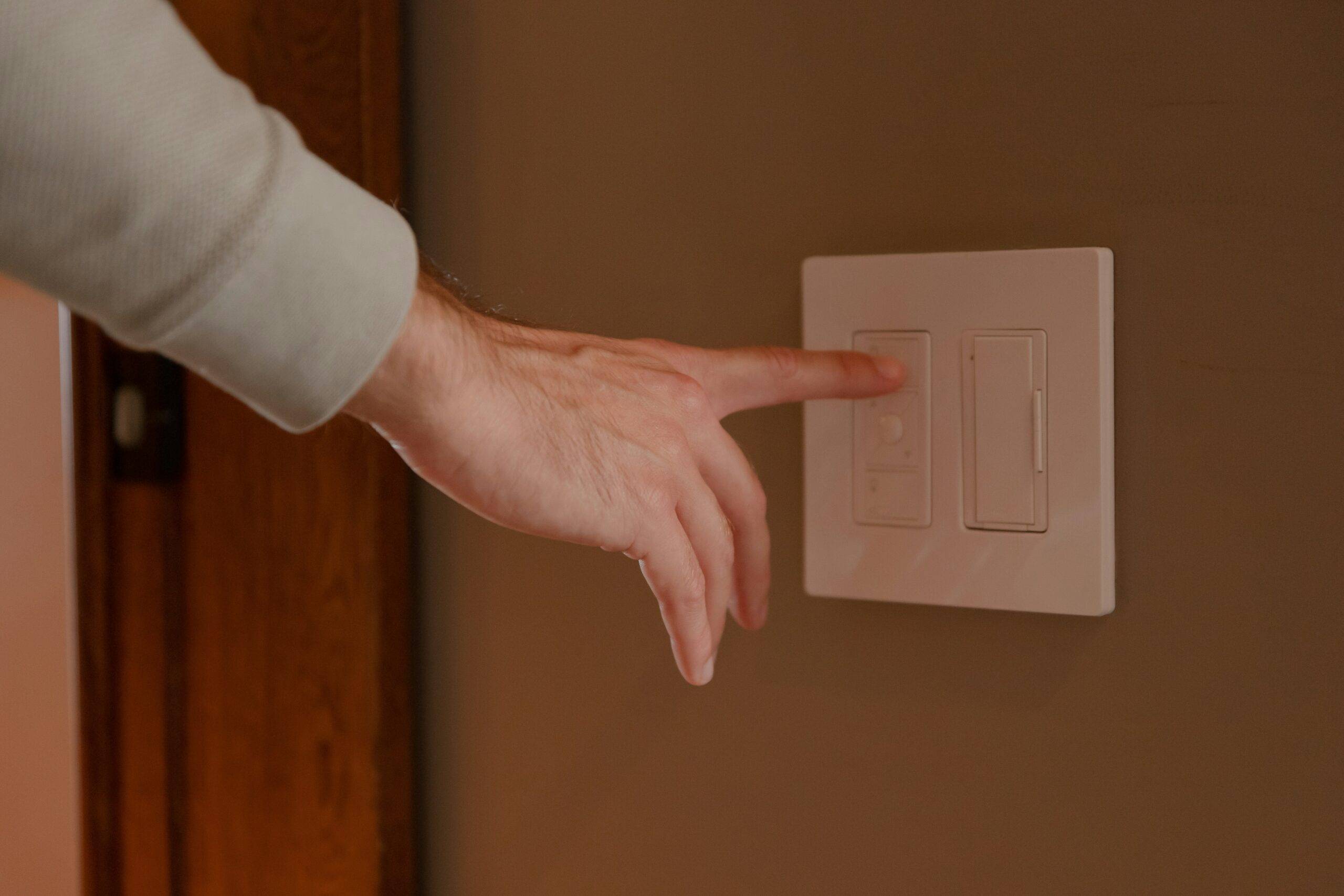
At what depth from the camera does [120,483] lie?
2.91 ft

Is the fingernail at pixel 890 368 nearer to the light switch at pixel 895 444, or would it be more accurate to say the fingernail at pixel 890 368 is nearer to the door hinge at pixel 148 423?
the light switch at pixel 895 444

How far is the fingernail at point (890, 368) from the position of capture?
616 mm

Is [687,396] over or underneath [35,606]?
over

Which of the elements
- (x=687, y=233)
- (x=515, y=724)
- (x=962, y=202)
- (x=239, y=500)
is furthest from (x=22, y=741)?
(x=962, y=202)

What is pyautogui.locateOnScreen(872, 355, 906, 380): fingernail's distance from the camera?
0.62 m

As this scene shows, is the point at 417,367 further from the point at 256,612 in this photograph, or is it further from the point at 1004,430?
the point at 256,612

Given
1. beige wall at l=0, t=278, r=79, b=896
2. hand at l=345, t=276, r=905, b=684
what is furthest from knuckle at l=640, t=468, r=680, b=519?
beige wall at l=0, t=278, r=79, b=896

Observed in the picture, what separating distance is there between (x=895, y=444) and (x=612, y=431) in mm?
185

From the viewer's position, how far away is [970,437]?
604mm

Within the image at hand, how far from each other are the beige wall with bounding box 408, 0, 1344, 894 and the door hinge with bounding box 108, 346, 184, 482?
0.22 meters

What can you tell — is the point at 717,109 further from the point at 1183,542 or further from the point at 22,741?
the point at 22,741

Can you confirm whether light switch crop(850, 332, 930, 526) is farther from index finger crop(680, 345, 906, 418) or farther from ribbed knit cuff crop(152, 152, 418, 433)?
ribbed knit cuff crop(152, 152, 418, 433)

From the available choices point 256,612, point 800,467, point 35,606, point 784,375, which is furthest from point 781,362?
point 35,606

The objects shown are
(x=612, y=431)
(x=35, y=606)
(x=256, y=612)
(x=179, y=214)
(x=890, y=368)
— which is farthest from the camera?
(x=35, y=606)
